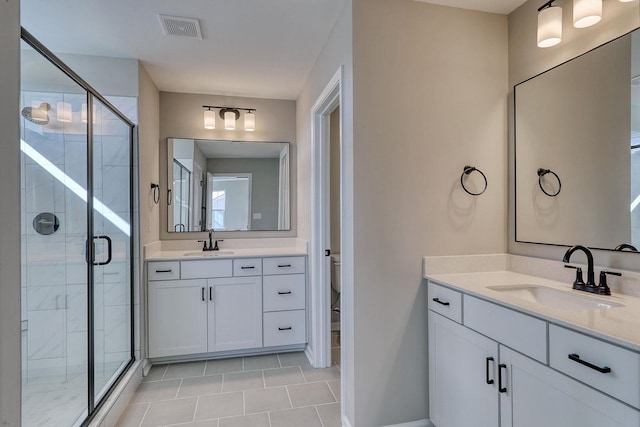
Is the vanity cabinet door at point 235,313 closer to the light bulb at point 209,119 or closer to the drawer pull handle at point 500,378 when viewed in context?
the light bulb at point 209,119

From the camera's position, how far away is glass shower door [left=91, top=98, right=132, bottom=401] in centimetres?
219

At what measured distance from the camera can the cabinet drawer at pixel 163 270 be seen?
279 cm

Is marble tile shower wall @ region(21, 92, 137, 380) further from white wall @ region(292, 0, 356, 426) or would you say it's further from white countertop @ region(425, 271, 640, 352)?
white countertop @ region(425, 271, 640, 352)

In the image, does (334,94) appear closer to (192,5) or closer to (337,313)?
(192,5)

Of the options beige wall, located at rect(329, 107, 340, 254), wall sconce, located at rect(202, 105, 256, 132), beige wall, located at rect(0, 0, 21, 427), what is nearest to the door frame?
beige wall, located at rect(329, 107, 340, 254)

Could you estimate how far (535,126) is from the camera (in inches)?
74.8

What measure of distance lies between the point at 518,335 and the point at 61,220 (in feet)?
8.29

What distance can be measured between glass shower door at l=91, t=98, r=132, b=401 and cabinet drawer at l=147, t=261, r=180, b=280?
17 cm

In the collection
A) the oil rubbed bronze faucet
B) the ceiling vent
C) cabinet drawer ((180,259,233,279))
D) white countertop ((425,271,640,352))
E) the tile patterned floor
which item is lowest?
the tile patterned floor

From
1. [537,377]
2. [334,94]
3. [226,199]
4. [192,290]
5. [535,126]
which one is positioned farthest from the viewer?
[226,199]

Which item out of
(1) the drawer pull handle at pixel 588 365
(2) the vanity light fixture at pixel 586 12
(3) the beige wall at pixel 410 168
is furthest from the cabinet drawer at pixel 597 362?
(2) the vanity light fixture at pixel 586 12

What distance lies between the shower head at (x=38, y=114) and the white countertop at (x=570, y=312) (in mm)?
2455

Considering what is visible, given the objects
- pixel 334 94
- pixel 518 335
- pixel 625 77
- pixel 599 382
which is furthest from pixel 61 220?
pixel 625 77

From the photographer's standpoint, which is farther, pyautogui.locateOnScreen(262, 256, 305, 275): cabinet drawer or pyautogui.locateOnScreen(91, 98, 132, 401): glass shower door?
pyautogui.locateOnScreen(262, 256, 305, 275): cabinet drawer
